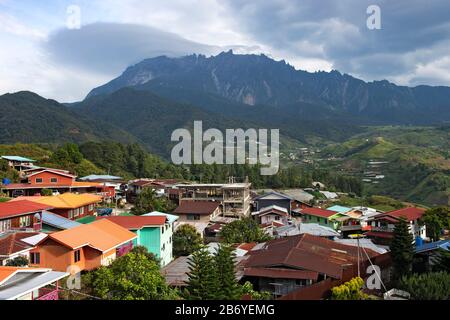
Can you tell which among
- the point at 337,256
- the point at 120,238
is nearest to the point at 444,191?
the point at 337,256

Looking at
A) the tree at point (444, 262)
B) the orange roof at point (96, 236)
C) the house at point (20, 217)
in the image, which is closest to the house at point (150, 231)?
the orange roof at point (96, 236)

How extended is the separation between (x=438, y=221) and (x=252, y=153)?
3969 inches

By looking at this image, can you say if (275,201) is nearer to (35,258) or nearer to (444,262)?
(444,262)

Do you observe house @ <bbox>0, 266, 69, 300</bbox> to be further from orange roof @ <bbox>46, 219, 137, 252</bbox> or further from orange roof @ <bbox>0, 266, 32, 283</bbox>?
orange roof @ <bbox>46, 219, 137, 252</bbox>

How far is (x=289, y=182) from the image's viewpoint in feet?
225

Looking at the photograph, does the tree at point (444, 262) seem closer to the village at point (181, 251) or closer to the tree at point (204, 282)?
the village at point (181, 251)

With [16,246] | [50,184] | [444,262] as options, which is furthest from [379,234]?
[50,184]

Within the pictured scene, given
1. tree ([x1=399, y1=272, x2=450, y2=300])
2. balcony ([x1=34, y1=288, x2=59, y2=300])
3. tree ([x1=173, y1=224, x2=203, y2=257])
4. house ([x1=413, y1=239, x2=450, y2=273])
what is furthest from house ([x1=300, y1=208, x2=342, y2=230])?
balcony ([x1=34, y1=288, x2=59, y2=300])

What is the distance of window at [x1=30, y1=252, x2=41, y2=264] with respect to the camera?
15.4 meters

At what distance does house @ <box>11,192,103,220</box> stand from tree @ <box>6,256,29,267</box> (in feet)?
27.6

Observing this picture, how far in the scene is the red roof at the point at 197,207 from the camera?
35.7 metres

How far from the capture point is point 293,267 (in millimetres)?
15453

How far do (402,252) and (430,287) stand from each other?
4.53m
